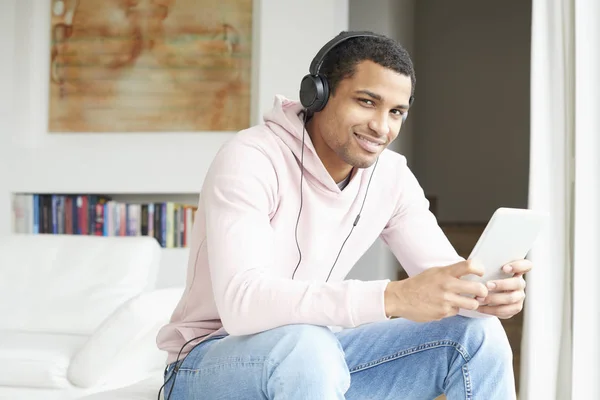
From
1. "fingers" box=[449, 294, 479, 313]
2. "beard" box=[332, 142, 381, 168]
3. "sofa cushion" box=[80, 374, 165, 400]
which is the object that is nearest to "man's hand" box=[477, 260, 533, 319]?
"fingers" box=[449, 294, 479, 313]

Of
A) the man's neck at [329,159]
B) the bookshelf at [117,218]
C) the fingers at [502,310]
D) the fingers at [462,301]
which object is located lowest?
the bookshelf at [117,218]

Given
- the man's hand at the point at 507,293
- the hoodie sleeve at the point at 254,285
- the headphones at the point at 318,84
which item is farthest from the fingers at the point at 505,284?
the headphones at the point at 318,84

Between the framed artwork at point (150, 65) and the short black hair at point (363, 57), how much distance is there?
90.8 inches

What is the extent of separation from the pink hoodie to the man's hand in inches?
9.4

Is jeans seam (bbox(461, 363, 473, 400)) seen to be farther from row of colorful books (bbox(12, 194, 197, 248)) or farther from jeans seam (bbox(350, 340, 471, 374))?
row of colorful books (bbox(12, 194, 197, 248))

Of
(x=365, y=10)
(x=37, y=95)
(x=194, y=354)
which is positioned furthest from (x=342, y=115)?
(x=365, y=10)

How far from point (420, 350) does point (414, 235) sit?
307mm

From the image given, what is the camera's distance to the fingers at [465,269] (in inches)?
54.4

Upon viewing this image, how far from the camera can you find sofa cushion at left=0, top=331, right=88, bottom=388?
2.62 m

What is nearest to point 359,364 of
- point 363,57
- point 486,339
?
point 486,339

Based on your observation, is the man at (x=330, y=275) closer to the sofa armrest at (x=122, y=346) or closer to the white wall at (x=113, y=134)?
the sofa armrest at (x=122, y=346)

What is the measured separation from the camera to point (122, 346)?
8.56ft

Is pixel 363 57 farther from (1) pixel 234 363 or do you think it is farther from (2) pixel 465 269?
(1) pixel 234 363

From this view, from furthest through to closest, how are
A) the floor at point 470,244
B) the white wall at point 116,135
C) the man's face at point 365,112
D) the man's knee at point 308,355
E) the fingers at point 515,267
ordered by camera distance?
the floor at point 470,244
the white wall at point 116,135
the man's face at point 365,112
the fingers at point 515,267
the man's knee at point 308,355
